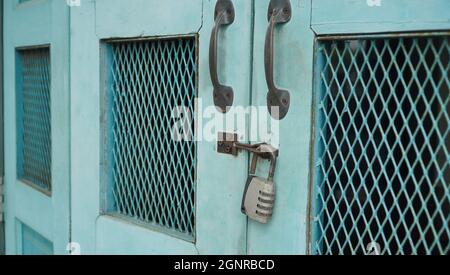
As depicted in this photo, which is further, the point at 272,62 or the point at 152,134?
the point at 152,134

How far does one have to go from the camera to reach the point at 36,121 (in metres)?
1.90

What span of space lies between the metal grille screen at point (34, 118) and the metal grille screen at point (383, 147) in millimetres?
1098

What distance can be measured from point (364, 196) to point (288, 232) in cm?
19

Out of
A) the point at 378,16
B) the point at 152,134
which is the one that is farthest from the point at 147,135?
the point at 378,16

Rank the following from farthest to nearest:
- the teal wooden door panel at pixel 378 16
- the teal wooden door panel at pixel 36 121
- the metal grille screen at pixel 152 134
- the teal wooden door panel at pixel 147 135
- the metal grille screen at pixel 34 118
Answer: the metal grille screen at pixel 34 118 → the teal wooden door panel at pixel 36 121 → the metal grille screen at pixel 152 134 → the teal wooden door panel at pixel 147 135 → the teal wooden door panel at pixel 378 16

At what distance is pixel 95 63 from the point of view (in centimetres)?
149

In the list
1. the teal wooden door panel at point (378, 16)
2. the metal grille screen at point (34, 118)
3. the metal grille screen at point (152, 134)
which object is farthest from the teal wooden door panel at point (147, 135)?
the metal grille screen at point (34, 118)

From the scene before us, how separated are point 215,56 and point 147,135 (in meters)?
0.38

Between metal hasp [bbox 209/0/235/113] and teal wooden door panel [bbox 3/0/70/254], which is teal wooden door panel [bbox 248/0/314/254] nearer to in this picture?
metal hasp [bbox 209/0/235/113]

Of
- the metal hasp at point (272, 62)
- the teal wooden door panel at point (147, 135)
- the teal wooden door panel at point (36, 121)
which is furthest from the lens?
the teal wooden door panel at point (36, 121)

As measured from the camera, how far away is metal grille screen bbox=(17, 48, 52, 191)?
71.8 inches

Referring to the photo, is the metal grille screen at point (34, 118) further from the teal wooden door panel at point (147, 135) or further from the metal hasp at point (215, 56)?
the metal hasp at point (215, 56)

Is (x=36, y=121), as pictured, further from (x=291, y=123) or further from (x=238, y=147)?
(x=291, y=123)

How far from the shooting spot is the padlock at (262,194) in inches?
43.9
